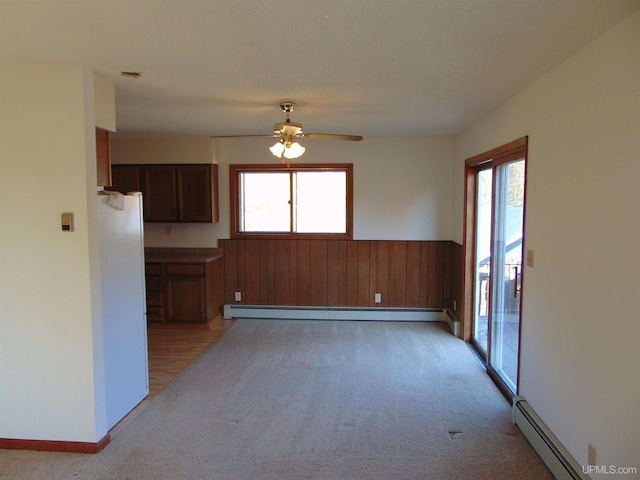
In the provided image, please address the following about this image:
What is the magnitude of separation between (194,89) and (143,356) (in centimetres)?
205

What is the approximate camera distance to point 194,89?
3.18 meters

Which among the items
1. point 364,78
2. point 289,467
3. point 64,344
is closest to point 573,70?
point 364,78

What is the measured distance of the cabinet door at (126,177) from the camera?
18.7ft

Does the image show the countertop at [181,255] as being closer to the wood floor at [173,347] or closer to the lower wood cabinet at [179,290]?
the lower wood cabinet at [179,290]

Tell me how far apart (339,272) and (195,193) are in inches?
83.3

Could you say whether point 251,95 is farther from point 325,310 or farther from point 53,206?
point 325,310

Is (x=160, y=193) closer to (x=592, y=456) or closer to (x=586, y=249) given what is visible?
(x=586, y=249)

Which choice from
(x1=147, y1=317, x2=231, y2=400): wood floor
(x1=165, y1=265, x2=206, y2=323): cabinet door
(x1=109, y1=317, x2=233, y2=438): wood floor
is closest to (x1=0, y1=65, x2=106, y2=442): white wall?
(x1=109, y1=317, x2=233, y2=438): wood floor

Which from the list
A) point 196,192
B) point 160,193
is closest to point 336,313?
point 196,192

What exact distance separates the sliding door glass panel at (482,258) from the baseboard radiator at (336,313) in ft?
3.06

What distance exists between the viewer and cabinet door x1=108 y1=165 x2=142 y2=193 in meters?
5.69

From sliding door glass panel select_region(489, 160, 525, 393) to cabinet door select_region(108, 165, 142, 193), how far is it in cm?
430

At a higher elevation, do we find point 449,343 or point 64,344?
point 64,344

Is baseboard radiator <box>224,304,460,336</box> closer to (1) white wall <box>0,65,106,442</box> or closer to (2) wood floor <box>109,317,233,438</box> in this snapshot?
(2) wood floor <box>109,317,233,438</box>
